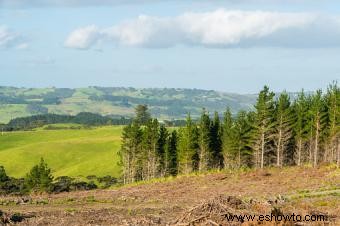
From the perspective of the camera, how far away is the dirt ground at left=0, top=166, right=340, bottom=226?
24625 millimetres

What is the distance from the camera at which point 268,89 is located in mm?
92250

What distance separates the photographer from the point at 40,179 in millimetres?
109438

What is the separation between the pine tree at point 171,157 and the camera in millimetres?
110188

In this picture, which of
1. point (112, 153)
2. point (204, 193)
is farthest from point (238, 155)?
point (112, 153)

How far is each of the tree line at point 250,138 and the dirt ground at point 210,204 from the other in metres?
29.2

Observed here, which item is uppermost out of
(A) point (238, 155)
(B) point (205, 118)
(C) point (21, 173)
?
(B) point (205, 118)

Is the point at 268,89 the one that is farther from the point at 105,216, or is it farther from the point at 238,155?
the point at 105,216

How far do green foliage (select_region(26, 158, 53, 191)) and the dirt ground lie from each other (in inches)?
1996

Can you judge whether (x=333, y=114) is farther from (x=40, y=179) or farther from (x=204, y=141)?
(x=40, y=179)

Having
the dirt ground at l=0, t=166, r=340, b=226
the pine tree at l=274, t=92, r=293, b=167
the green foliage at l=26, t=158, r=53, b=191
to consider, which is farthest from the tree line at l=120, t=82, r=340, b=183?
the dirt ground at l=0, t=166, r=340, b=226

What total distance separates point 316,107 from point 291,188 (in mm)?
46183

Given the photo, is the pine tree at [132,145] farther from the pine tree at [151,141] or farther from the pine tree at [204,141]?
the pine tree at [204,141]

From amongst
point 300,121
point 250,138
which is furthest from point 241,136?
point 300,121

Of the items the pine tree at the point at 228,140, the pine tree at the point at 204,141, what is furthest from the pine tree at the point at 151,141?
the pine tree at the point at 228,140
